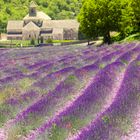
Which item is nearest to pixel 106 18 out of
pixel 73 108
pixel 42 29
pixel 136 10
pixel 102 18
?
pixel 102 18

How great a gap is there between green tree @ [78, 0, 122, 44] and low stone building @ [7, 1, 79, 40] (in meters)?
77.0

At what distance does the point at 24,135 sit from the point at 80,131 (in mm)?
978

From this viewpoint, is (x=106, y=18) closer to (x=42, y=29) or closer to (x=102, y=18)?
(x=102, y=18)

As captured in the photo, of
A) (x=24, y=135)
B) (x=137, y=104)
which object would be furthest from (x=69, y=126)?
(x=137, y=104)

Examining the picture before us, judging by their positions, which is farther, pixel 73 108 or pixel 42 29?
pixel 42 29

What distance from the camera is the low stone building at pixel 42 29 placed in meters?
139

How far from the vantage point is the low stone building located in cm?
13862

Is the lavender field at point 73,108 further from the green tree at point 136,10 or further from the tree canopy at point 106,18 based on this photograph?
the tree canopy at point 106,18

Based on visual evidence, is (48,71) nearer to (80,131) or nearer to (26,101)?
(26,101)

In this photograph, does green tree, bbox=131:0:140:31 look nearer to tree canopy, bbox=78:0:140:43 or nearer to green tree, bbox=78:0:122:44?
tree canopy, bbox=78:0:140:43

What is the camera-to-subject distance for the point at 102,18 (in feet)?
193

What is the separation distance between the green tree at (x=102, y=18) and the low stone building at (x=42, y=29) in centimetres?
7701

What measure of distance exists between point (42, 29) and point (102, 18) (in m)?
85.7

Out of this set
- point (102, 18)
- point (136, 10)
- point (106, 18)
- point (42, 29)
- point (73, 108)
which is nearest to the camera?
point (73, 108)
